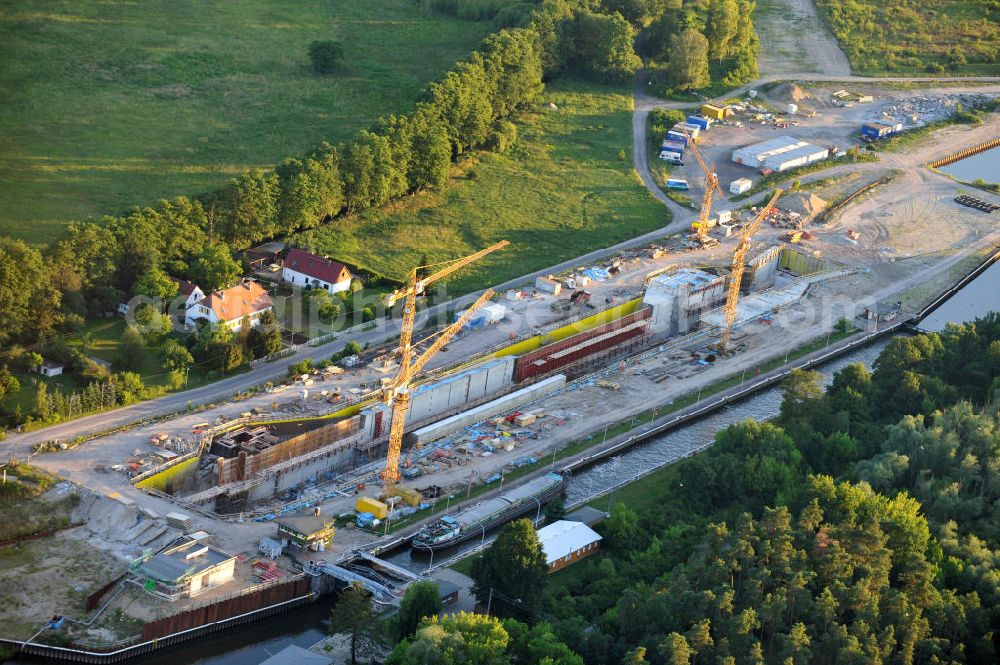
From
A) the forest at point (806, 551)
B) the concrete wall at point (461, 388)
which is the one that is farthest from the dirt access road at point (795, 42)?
the forest at point (806, 551)

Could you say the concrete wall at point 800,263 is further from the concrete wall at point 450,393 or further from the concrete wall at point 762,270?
the concrete wall at point 450,393

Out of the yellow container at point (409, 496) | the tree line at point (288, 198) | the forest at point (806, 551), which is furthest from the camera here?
the tree line at point (288, 198)

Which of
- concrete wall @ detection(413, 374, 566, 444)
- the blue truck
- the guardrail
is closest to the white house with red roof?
the guardrail

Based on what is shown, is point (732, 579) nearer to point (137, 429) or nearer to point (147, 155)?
point (137, 429)

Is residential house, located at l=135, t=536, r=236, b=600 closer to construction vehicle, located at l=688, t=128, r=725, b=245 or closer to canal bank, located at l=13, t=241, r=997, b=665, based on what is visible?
canal bank, located at l=13, t=241, r=997, b=665

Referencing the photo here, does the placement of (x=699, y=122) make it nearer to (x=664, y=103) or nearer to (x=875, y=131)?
(x=664, y=103)

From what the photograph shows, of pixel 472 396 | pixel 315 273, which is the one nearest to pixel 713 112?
pixel 315 273

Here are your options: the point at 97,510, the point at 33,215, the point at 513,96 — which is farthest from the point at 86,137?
the point at 97,510
